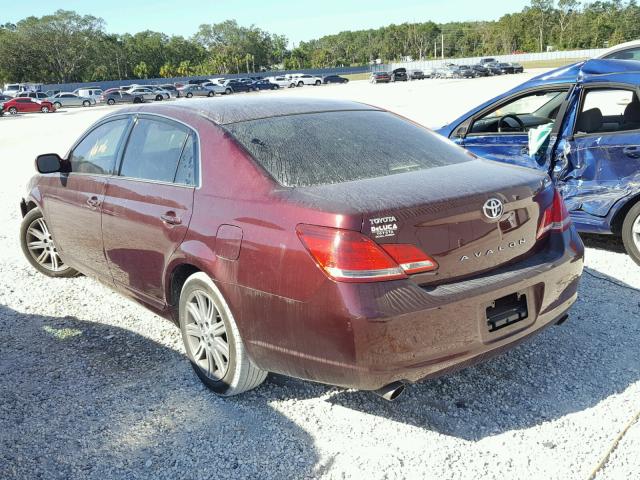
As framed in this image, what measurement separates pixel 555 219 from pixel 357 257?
129 centimetres

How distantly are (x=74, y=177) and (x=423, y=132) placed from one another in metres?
2.61

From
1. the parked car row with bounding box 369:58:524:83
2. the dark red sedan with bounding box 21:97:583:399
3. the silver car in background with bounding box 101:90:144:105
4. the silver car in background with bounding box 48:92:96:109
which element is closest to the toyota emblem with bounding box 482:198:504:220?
the dark red sedan with bounding box 21:97:583:399

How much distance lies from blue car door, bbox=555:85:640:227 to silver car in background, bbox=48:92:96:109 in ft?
184

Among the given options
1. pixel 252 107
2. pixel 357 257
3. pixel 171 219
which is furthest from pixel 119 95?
pixel 357 257

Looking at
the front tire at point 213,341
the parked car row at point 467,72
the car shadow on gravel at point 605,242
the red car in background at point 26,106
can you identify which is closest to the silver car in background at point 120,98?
the red car in background at point 26,106

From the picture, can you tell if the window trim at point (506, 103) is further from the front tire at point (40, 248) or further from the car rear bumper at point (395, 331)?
the front tire at point (40, 248)

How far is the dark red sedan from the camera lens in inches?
103

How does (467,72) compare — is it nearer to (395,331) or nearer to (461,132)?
(461,132)

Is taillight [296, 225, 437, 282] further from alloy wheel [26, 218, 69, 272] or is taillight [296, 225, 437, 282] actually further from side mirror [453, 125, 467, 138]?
side mirror [453, 125, 467, 138]

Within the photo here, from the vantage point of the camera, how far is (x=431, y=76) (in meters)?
70.6

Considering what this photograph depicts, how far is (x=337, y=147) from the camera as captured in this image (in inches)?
132

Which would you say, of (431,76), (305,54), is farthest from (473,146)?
(305,54)

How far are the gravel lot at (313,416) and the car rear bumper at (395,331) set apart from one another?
1.26 ft

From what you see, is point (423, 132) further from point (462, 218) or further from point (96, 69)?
point (96, 69)
